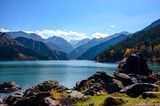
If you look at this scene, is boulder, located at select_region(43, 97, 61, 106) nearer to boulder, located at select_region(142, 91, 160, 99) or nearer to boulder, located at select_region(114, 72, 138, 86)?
boulder, located at select_region(142, 91, 160, 99)

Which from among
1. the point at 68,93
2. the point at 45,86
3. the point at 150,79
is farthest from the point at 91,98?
the point at 150,79

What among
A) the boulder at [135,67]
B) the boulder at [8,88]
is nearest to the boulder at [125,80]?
the boulder at [135,67]

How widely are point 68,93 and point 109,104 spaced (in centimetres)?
1258

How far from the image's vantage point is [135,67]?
8256 centimetres

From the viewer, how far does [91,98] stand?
164 ft

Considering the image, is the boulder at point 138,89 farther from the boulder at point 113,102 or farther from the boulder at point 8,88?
the boulder at point 8,88

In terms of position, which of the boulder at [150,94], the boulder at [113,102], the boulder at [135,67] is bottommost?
the boulder at [113,102]

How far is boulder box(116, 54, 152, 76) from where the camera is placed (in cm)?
8188

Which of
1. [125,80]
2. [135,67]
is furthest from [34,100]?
[135,67]

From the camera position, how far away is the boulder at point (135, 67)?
81875 millimetres

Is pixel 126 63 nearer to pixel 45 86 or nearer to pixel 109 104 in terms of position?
pixel 45 86

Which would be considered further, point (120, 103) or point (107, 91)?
point (107, 91)

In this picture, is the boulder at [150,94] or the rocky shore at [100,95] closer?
the rocky shore at [100,95]

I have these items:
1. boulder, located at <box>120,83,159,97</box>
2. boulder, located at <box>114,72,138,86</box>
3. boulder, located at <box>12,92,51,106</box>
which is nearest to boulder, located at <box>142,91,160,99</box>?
boulder, located at <box>120,83,159,97</box>
